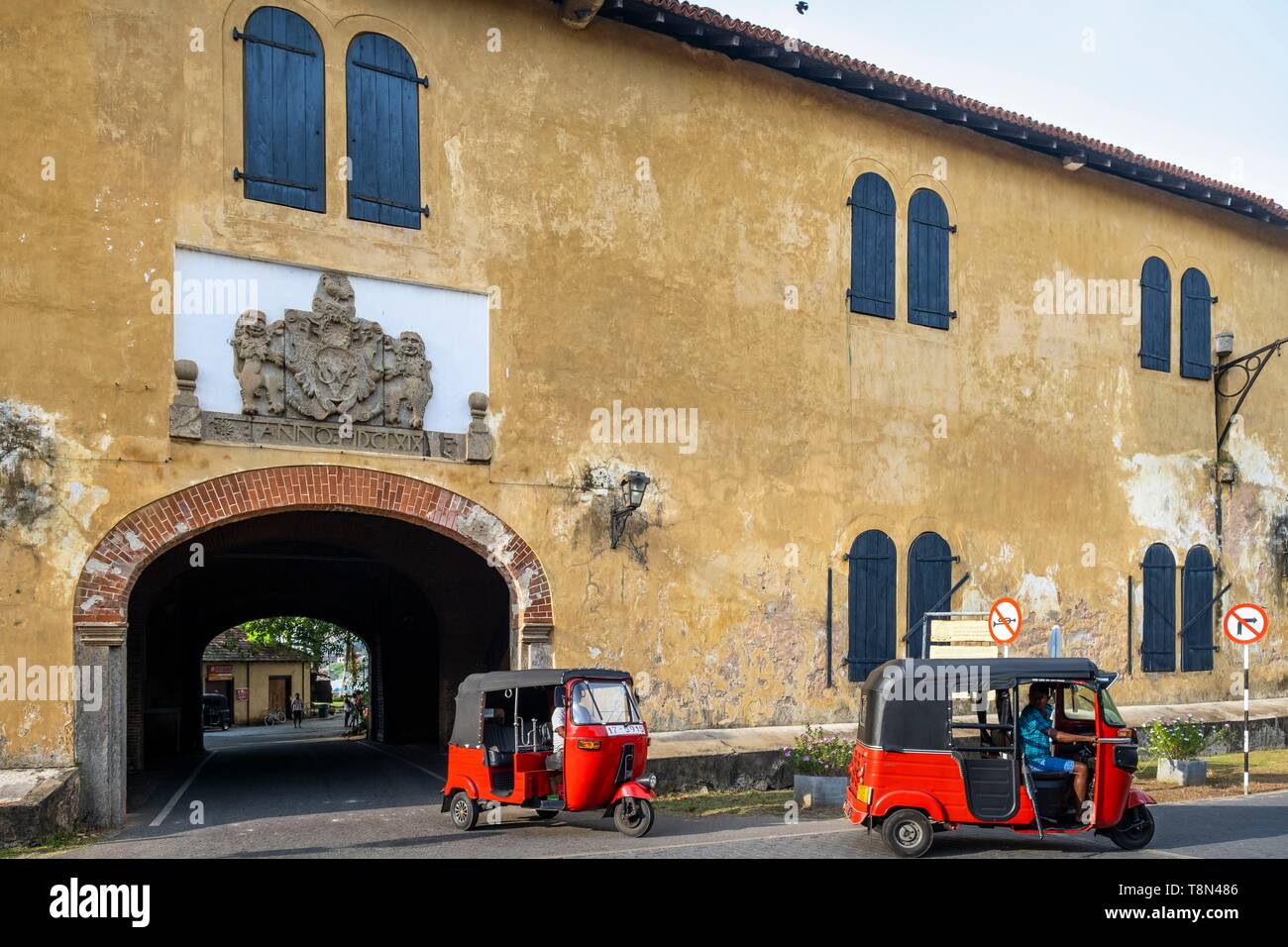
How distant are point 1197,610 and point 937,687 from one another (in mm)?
12503

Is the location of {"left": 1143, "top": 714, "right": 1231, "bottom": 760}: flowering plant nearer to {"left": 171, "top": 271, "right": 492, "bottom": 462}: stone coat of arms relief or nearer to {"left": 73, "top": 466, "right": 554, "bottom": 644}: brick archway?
{"left": 73, "top": 466, "right": 554, "bottom": 644}: brick archway

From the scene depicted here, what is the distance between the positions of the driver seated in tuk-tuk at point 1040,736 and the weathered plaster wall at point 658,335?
563 centimetres

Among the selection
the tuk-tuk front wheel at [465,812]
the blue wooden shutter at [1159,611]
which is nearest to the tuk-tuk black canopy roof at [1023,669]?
the tuk-tuk front wheel at [465,812]

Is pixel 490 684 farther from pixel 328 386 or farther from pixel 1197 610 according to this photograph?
pixel 1197 610

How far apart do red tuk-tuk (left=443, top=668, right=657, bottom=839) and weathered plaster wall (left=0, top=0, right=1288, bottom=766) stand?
1956 millimetres

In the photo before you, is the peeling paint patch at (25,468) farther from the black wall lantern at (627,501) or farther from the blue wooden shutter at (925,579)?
the blue wooden shutter at (925,579)

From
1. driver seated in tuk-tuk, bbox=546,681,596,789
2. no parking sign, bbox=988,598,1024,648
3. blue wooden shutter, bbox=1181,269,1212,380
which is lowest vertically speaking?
driver seated in tuk-tuk, bbox=546,681,596,789

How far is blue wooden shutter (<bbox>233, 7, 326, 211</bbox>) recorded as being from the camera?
43.0 ft

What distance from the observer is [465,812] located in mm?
12328

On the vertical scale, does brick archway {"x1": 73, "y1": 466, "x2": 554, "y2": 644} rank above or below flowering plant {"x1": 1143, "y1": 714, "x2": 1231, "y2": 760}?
above

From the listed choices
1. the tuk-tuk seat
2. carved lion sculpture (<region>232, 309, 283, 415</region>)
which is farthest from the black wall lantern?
carved lion sculpture (<region>232, 309, 283, 415</region>)

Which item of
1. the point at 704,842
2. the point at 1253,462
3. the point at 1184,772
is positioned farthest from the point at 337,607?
the point at 1253,462

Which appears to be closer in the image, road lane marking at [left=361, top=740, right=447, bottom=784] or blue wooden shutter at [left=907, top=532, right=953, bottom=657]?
blue wooden shutter at [left=907, top=532, right=953, bottom=657]

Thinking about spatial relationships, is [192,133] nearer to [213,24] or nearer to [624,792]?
[213,24]
